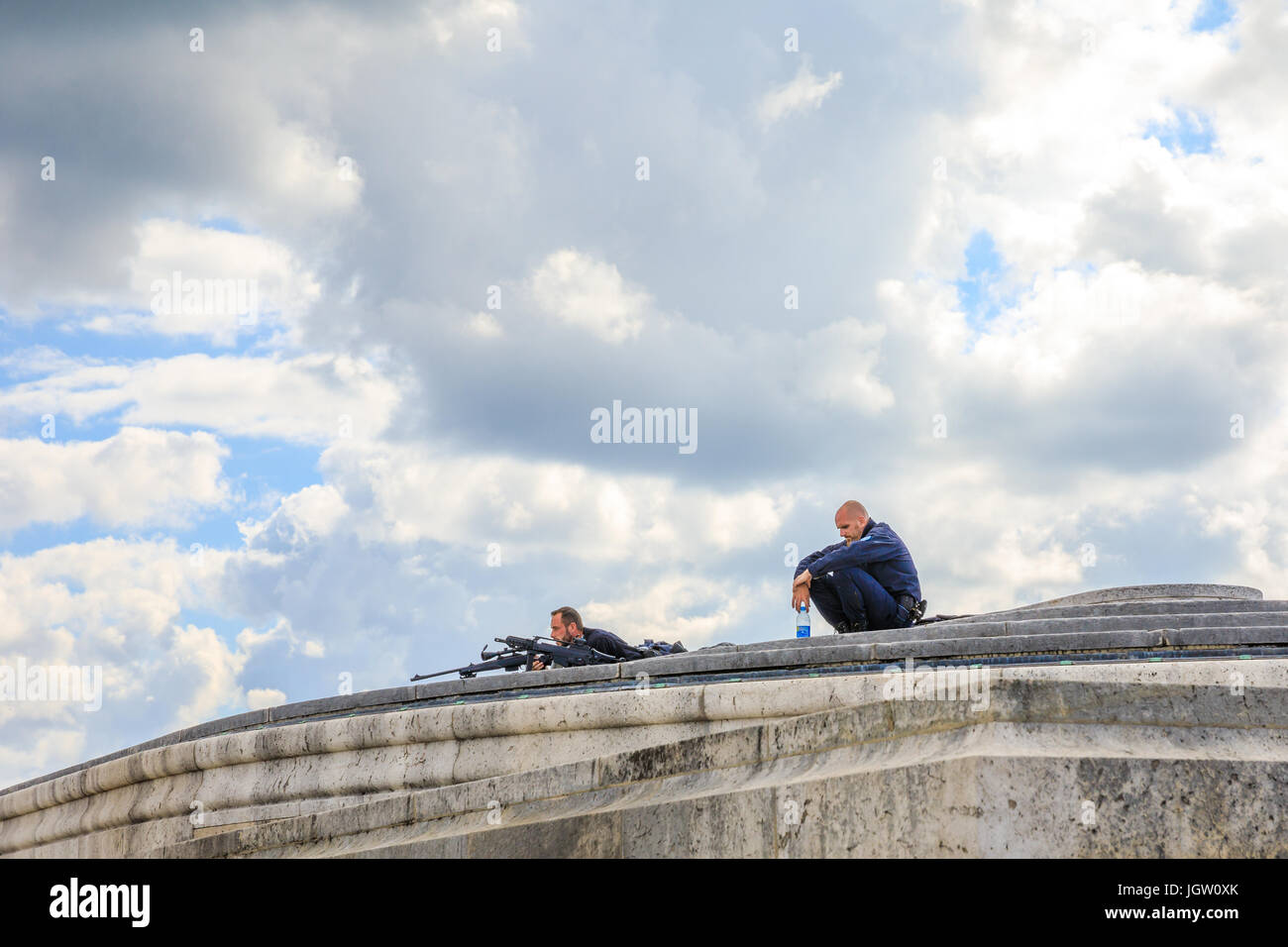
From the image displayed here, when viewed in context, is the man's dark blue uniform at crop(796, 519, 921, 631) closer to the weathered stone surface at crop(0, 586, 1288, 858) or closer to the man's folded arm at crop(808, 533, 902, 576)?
the man's folded arm at crop(808, 533, 902, 576)

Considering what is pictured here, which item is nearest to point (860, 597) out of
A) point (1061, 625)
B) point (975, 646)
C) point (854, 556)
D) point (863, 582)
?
point (863, 582)

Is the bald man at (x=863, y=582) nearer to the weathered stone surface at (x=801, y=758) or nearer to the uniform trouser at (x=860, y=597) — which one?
the uniform trouser at (x=860, y=597)

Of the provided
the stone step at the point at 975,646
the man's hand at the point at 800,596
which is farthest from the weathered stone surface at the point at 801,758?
the man's hand at the point at 800,596

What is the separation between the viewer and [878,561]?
1001cm

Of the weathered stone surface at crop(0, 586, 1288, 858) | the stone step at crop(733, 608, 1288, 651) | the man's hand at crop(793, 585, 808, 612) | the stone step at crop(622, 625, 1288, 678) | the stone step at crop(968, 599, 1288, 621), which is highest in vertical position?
the man's hand at crop(793, 585, 808, 612)

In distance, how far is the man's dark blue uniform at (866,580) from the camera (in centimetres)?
991

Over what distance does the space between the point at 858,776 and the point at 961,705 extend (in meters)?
0.39

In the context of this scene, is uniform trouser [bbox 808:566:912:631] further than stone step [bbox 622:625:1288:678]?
Yes

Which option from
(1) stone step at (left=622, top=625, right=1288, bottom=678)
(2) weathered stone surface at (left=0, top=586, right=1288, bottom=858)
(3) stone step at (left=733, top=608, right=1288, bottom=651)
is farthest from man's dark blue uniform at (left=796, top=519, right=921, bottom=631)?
(1) stone step at (left=622, top=625, right=1288, bottom=678)

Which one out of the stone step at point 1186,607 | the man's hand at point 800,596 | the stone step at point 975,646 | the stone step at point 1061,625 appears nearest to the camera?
the stone step at point 975,646

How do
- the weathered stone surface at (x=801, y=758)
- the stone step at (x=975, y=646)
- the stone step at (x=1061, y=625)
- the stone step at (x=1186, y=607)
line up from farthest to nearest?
the stone step at (x=1186, y=607) → the stone step at (x=1061, y=625) → the stone step at (x=975, y=646) → the weathered stone surface at (x=801, y=758)

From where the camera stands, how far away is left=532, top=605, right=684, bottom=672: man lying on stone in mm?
10617
